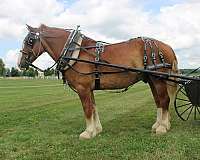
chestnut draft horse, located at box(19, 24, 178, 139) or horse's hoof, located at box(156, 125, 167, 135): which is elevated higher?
chestnut draft horse, located at box(19, 24, 178, 139)

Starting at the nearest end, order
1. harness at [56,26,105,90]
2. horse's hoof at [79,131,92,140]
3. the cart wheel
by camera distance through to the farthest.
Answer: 1. horse's hoof at [79,131,92,140]
2. harness at [56,26,105,90]
3. the cart wheel

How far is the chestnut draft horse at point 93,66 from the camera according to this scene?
30.5ft

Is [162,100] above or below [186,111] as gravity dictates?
above

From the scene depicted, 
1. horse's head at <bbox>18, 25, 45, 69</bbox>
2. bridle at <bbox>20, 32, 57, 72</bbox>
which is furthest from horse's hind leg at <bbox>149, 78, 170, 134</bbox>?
horse's head at <bbox>18, 25, 45, 69</bbox>

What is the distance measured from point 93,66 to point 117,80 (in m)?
0.66

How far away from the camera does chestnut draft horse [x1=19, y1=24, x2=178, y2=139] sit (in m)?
9.28

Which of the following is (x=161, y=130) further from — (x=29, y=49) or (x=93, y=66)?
(x=29, y=49)

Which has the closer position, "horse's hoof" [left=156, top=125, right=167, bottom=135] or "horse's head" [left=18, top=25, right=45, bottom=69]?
"horse's hoof" [left=156, top=125, right=167, bottom=135]

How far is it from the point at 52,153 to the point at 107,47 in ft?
10.5

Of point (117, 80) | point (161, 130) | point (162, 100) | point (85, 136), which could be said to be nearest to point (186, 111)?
point (162, 100)

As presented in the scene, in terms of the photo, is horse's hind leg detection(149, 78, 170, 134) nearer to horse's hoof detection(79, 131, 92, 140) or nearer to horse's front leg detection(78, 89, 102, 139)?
horse's front leg detection(78, 89, 102, 139)

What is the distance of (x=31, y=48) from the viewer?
968cm

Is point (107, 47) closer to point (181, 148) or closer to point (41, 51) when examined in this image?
point (41, 51)

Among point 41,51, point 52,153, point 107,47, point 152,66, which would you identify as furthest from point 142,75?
point 52,153
